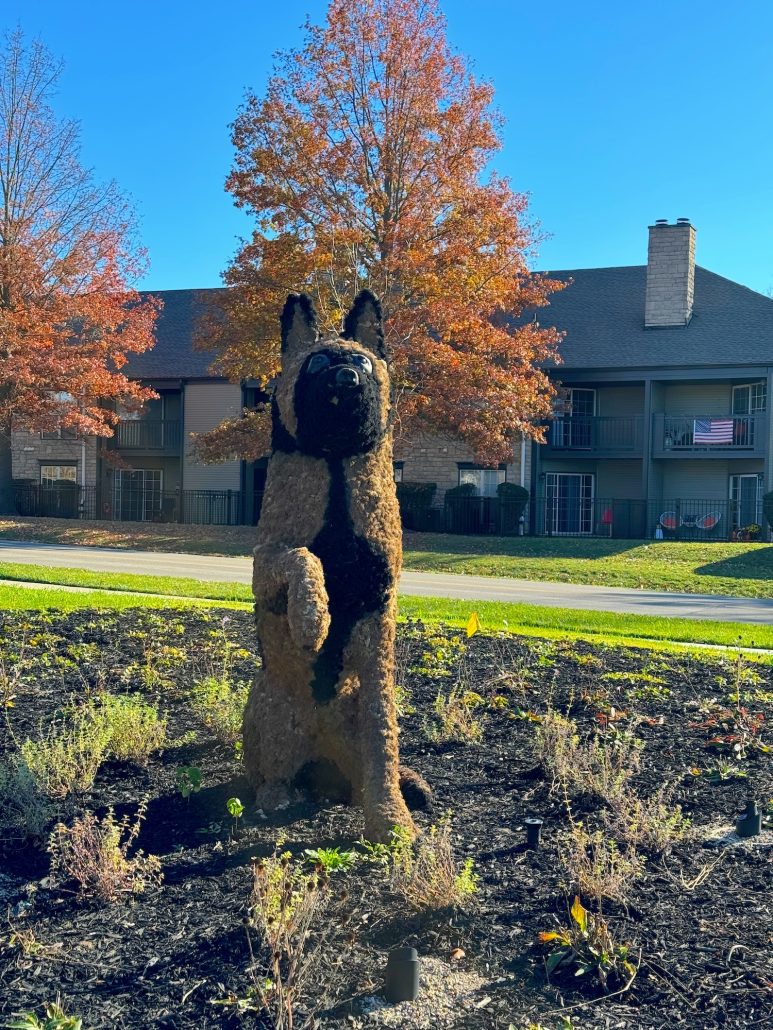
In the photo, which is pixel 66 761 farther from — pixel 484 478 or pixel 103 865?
pixel 484 478

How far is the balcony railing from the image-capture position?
119 ft

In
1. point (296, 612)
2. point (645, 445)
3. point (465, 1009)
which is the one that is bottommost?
point (465, 1009)

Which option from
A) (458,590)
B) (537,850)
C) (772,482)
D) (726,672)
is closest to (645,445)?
(772,482)

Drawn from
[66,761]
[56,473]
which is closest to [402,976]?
[66,761]

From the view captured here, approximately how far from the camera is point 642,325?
103 ft

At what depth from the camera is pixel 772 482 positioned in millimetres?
29312

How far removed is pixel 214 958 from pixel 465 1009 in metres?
0.82

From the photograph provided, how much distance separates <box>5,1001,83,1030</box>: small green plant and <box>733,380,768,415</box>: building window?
29989mm

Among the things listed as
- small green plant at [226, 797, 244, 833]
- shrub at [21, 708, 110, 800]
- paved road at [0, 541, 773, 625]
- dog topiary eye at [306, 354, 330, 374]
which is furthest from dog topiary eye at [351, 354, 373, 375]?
paved road at [0, 541, 773, 625]

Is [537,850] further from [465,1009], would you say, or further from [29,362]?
[29,362]

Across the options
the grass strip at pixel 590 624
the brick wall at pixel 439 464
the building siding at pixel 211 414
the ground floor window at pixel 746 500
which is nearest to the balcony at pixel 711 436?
the ground floor window at pixel 746 500

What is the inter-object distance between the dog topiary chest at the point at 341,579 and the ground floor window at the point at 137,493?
1307 inches

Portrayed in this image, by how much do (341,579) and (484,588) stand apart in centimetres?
1183

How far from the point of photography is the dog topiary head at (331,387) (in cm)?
439
